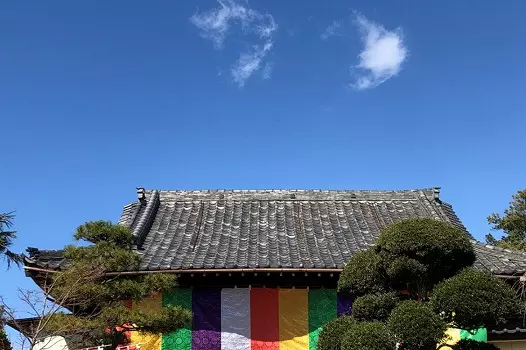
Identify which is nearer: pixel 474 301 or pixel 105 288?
pixel 474 301

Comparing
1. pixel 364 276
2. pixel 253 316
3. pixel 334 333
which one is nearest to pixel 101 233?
pixel 253 316

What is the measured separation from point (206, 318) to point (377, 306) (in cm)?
423

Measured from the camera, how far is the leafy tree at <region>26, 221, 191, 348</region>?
775cm

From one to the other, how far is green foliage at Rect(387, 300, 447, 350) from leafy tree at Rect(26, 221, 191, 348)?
3.47 meters

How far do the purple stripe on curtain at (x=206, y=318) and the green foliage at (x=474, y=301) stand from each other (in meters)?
4.74

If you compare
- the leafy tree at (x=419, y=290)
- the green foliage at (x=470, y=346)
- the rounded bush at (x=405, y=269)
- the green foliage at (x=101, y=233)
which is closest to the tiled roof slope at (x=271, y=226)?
the green foliage at (x=101, y=233)

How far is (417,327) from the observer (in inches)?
253

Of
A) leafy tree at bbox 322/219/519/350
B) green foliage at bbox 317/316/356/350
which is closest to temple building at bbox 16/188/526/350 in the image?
green foliage at bbox 317/316/356/350

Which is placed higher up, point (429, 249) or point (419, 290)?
point (429, 249)

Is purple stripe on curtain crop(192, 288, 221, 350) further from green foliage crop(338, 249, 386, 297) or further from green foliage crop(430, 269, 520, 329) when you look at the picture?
green foliage crop(430, 269, 520, 329)

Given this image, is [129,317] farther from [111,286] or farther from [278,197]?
[278,197]

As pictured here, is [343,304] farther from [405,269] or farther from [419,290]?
[405,269]

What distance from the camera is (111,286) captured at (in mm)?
8188

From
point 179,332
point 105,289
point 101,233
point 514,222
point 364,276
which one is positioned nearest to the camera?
point 364,276
